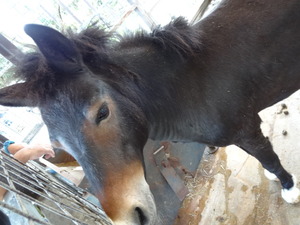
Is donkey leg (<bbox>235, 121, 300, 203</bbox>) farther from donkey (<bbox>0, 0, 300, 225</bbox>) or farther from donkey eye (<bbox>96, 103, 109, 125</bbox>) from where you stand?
donkey eye (<bbox>96, 103, 109, 125</bbox>)

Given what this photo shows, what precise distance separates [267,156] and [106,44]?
1316 millimetres

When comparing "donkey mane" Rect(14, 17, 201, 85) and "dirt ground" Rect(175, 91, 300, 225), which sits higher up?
"donkey mane" Rect(14, 17, 201, 85)

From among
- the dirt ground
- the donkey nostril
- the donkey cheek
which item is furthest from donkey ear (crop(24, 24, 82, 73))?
the dirt ground

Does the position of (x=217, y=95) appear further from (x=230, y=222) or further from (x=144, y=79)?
(x=230, y=222)

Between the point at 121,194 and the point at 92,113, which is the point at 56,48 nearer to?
the point at 92,113

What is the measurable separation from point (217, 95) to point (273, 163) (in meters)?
0.77

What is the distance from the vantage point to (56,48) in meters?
1.21

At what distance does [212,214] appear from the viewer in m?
2.35

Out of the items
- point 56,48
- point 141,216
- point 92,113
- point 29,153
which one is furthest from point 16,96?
point 141,216

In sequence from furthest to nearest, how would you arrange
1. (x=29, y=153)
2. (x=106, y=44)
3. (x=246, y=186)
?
1. (x=246, y=186)
2. (x=29, y=153)
3. (x=106, y=44)

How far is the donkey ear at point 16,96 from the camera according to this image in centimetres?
132

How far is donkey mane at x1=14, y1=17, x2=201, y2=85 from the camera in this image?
4.17 ft

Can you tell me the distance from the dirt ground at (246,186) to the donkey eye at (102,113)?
1.61 meters

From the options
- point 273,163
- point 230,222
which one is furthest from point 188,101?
point 230,222
